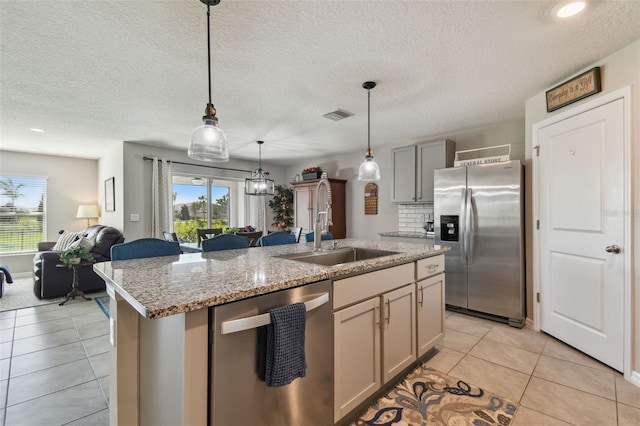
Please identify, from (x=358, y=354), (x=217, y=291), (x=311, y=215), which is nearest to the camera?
(x=217, y=291)

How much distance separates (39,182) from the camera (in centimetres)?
572

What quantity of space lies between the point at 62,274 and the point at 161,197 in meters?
1.76

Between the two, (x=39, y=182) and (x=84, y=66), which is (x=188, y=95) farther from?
(x=39, y=182)

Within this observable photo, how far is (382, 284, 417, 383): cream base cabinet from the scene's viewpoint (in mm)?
1845

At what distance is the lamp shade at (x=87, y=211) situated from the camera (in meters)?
5.91

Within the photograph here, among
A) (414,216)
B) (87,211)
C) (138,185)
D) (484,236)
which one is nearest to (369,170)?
(484,236)

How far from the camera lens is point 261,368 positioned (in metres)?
1.18

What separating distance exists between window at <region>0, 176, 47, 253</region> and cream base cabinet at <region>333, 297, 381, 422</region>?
700 cm

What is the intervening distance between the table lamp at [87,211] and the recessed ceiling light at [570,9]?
751cm

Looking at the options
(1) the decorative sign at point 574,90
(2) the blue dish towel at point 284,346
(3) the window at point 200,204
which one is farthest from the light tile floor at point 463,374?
(3) the window at point 200,204

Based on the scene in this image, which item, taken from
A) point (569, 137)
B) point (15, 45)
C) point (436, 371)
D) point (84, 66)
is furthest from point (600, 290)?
point (15, 45)

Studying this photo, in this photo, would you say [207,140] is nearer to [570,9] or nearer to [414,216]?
[570,9]

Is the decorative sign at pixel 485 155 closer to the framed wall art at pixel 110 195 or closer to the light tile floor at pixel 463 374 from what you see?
the light tile floor at pixel 463 374

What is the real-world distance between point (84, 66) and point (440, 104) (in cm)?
328
